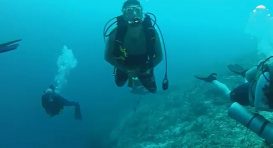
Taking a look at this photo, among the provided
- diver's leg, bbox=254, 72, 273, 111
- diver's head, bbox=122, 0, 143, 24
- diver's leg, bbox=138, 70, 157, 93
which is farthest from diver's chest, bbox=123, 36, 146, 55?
diver's leg, bbox=254, 72, 273, 111

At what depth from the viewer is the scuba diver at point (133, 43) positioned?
4742 millimetres

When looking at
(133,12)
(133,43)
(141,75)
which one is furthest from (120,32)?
(141,75)

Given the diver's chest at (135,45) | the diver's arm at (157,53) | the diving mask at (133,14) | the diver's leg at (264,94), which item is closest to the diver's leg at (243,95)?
the diver's leg at (264,94)

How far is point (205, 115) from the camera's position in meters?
10.5

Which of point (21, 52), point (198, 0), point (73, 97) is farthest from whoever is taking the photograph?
point (198, 0)

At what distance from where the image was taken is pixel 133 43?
16.0ft

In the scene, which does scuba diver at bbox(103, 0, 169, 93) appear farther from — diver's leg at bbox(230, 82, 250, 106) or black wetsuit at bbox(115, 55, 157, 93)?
diver's leg at bbox(230, 82, 250, 106)

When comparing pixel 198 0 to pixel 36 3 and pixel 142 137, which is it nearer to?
pixel 36 3

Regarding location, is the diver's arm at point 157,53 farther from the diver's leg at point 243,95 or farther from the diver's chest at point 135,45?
the diver's leg at point 243,95

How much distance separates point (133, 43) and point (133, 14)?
58 centimetres

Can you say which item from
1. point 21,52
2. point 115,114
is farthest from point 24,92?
point 115,114

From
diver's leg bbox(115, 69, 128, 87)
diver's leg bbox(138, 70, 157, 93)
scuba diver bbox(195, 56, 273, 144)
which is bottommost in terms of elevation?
scuba diver bbox(195, 56, 273, 144)

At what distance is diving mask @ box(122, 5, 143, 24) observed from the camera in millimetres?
4668

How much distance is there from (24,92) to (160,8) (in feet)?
467
